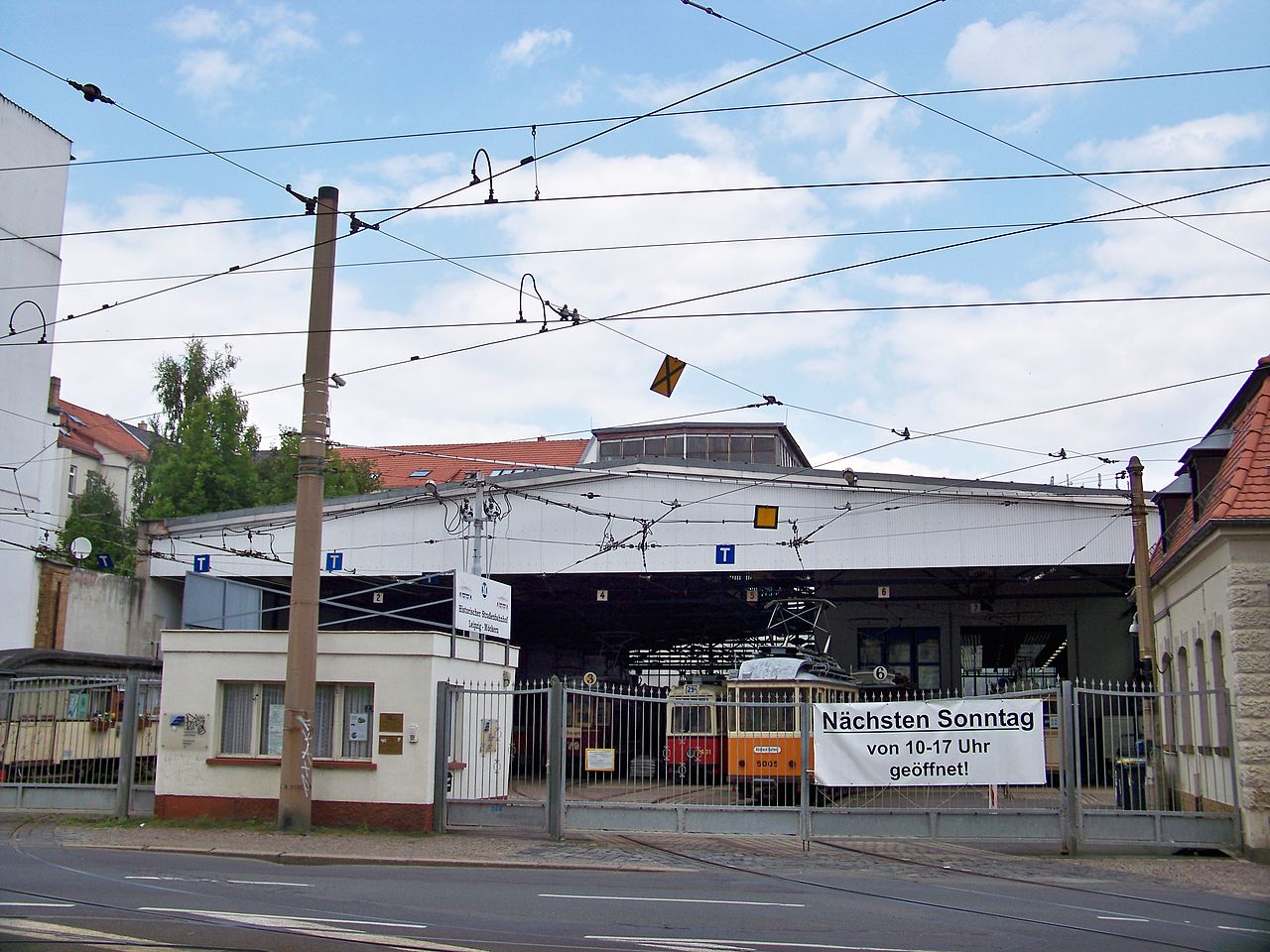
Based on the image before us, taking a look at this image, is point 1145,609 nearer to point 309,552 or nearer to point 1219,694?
point 1219,694

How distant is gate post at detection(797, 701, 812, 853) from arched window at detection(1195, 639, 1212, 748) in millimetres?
5788

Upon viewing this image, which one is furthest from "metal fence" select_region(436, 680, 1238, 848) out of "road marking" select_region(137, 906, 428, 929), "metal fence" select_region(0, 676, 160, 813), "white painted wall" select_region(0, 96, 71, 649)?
"white painted wall" select_region(0, 96, 71, 649)

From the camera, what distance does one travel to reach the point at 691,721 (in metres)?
27.3

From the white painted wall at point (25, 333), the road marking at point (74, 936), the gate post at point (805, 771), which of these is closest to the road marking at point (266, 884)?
the road marking at point (74, 936)

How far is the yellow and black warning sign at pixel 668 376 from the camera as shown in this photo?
2255cm

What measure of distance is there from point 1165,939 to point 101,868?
433 inches

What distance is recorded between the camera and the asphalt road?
1004 cm

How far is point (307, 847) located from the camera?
1698cm

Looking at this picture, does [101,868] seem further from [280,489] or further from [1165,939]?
[280,489]

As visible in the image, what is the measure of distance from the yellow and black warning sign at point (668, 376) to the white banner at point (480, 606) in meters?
4.43

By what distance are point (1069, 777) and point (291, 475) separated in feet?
177

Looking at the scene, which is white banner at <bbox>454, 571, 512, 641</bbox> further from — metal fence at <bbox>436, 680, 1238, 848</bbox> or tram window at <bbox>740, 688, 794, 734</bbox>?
tram window at <bbox>740, 688, 794, 734</bbox>

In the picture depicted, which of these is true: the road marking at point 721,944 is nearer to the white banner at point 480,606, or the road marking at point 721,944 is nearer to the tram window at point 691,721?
the white banner at point 480,606

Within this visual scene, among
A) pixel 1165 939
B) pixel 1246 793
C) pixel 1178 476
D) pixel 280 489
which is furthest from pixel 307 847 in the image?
pixel 280 489
